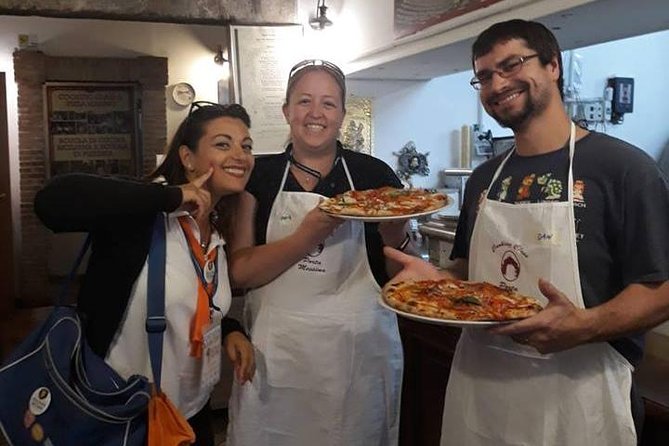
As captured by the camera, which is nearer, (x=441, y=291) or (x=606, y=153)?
(x=606, y=153)

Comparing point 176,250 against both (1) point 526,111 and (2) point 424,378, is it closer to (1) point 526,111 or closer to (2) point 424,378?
(1) point 526,111

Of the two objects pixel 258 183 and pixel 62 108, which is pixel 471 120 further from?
pixel 62 108

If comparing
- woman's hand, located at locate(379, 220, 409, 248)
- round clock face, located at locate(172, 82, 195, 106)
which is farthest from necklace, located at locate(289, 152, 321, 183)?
round clock face, located at locate(172, 82, 195, 106)

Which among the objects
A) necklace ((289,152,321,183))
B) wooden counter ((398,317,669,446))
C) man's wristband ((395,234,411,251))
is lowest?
wooden counter ((398,317,669,446))

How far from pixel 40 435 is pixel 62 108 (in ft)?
19.6

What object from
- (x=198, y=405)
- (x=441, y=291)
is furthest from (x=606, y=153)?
(x=198, y=405)

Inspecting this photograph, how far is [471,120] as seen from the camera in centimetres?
381

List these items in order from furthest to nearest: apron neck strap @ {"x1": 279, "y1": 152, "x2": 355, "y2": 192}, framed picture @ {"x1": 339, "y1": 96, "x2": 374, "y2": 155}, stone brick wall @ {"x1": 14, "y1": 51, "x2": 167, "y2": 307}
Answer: stone brick wall @ {"x1": 14, "y1": 51, "x2": 167, "y2": 307}
framed picture @ {"x1": 339, "y1": 96, "x2": 374, "y2": 155}
apron neck strap @ {"x1": 279, "y1": 152, "x2": 355, "y2": 192}

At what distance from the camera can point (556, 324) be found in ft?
3.90

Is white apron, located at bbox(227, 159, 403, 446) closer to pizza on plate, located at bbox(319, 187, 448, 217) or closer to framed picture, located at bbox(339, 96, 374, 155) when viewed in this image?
pizza on plate, located at bbox(319, 187, 448, 217)

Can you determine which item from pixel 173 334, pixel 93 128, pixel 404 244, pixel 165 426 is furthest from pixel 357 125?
pixel 93 128

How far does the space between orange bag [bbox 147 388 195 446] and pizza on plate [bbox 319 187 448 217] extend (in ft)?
1.97

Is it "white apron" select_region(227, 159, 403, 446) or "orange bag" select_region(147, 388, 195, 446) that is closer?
"orange bag" select_region(147, 388, 195, 446)

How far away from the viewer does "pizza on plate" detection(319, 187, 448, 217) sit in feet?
5.32
